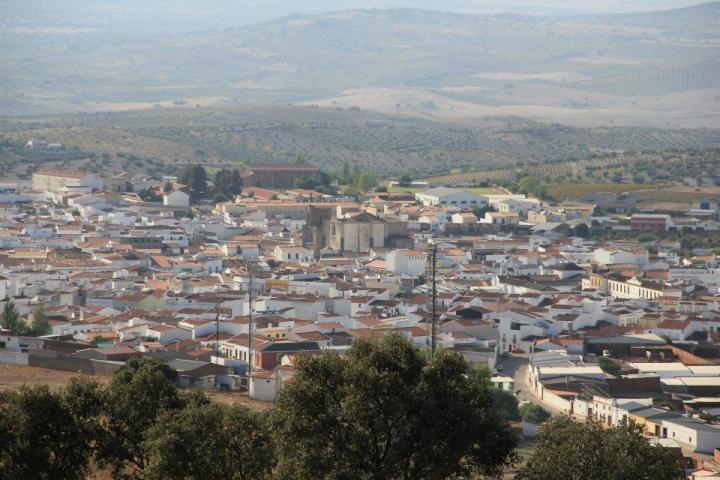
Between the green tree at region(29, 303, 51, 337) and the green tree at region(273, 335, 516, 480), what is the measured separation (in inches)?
820

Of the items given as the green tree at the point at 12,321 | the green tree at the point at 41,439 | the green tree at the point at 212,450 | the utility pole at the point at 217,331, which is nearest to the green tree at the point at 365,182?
the utility pole at the point at 217,331

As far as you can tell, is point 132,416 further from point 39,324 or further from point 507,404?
point 39,324

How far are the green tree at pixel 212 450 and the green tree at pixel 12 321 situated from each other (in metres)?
18.5

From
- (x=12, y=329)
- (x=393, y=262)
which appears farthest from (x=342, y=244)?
(x=12, y=329)

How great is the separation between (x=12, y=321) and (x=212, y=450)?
20.6 m

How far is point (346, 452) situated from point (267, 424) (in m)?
1.79

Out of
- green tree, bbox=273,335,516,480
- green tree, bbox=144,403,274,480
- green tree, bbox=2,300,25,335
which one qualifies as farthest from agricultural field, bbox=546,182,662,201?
green tree, bbox=273,335,516,480

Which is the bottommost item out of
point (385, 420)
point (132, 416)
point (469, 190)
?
point (469, 190)

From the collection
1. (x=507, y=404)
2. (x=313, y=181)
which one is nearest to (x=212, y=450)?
(x=507, y=404)

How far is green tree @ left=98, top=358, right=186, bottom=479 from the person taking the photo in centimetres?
2183

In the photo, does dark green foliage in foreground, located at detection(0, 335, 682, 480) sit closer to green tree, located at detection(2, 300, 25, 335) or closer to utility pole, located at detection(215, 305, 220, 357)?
utility pole, located at detection(215, 305, 220, 357)

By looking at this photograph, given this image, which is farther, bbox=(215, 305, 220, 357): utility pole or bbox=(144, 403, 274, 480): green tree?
bbox=(215, 305, 220, 357): utility pole

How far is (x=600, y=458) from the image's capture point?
62.0 ft

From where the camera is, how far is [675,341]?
4131 cm
